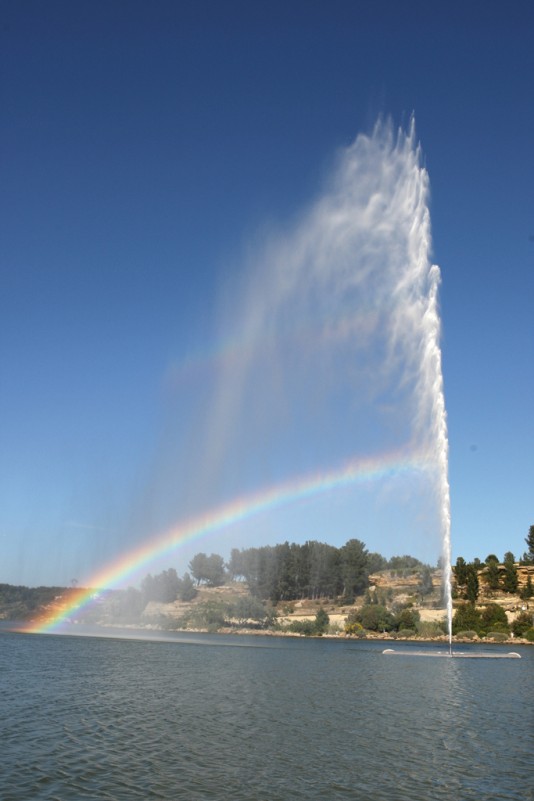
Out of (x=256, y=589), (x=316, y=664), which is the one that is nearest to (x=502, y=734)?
(x=316, y=664)

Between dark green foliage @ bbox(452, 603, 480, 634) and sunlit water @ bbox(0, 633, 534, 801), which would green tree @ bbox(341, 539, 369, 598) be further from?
sunlit water @ bbox(0, 633, 534, 801)

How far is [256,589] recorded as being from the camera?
14712 centimetres

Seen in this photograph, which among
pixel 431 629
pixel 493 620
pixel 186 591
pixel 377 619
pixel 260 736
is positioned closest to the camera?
pixel 260 736

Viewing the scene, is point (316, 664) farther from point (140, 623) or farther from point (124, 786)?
point (140, 623)

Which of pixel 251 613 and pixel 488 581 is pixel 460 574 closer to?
pixel 488 581

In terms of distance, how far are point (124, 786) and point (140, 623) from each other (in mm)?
126734

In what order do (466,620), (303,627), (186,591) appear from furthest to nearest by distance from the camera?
(186,591) < (303,627) < (466,620)

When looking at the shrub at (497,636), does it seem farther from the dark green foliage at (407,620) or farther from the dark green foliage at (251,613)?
the dark green foliage at (251,613)

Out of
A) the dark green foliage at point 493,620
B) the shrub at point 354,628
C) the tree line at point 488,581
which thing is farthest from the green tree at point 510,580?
the shrub at point 354,628

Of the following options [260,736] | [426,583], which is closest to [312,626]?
[426,583]

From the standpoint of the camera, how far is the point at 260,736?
20.7 meters

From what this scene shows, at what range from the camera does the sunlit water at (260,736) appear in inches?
598

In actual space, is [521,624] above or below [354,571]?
below

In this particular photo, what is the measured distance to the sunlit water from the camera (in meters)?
15.2
